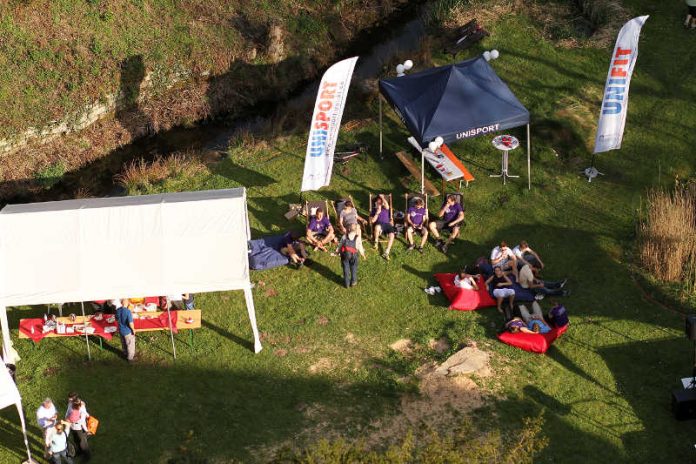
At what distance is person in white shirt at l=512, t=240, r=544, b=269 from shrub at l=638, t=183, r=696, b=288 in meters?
2.22

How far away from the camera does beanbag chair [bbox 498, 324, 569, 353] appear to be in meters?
16.5

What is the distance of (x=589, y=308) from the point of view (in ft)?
58.0

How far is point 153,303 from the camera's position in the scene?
17.4 m

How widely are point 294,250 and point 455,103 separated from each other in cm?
496

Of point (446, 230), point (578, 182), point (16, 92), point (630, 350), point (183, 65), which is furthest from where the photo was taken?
point (183, 65)

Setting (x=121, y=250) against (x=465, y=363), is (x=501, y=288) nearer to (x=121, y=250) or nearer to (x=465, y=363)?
(x=465, y=363)

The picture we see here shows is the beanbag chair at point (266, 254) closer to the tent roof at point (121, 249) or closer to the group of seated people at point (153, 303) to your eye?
the group of seated people at point (153, 303)

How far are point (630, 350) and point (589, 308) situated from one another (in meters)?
1.31

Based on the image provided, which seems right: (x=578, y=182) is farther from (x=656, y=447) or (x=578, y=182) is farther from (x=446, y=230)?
(x=656, y=447)

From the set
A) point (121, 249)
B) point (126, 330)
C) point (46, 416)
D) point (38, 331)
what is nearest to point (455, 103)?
point (121, 249)

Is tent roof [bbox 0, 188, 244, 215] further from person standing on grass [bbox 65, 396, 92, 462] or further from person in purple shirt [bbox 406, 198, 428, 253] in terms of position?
person standing on grass [bbox 65, 396, 92, 462]

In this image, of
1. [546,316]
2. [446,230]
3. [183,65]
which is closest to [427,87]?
[446,230]

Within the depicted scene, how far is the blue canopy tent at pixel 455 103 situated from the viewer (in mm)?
19688

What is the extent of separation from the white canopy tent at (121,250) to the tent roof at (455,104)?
16.2 feet
